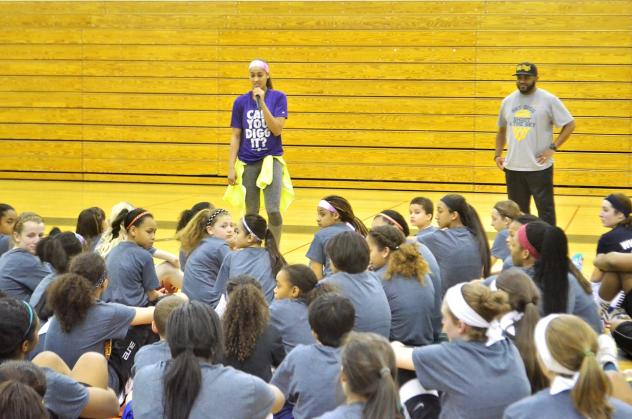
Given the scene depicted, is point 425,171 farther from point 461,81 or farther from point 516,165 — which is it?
point 516,165

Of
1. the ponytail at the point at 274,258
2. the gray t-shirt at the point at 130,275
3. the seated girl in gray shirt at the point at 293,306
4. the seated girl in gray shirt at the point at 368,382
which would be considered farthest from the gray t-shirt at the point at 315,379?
the gray t-shirt at the point at 130,275

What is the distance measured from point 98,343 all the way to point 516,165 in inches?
177

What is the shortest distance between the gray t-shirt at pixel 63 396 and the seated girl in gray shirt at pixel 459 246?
278 cm

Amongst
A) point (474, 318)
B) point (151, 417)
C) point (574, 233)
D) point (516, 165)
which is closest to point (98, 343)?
point (151, 417)

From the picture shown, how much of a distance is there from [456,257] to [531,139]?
231 centimetres

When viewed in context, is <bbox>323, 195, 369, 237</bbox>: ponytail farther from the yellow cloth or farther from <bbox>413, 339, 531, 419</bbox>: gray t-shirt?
<bbox>413, 339, 531, 419</bbox>: gray t-shirt

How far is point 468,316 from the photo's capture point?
3.23 metres

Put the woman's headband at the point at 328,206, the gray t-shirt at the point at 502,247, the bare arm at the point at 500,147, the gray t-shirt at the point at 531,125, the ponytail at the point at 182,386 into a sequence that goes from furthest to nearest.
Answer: the bare arm at the point at 500,147 < the gray t-shirt at the point at 531,125 < the gray t-shirt at the point at 502,247 < the woman's headband at the point at 328,206 < the ponytail at the point at 182,386

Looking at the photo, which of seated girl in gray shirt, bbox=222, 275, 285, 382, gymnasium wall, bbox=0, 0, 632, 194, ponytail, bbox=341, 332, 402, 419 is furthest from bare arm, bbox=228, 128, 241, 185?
gymnasium wall, bbox=0, 0, 632, 194

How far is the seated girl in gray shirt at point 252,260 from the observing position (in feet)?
17.0

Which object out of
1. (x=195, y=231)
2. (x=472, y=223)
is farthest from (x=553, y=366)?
(x=195, y=231)

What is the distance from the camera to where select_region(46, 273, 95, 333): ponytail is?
158 inches

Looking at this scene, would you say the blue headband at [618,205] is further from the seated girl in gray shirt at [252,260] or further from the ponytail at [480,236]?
the seated girl in gray shirt at [252,260]

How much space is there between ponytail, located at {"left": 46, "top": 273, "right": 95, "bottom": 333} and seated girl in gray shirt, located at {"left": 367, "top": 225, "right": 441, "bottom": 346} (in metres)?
1.43
